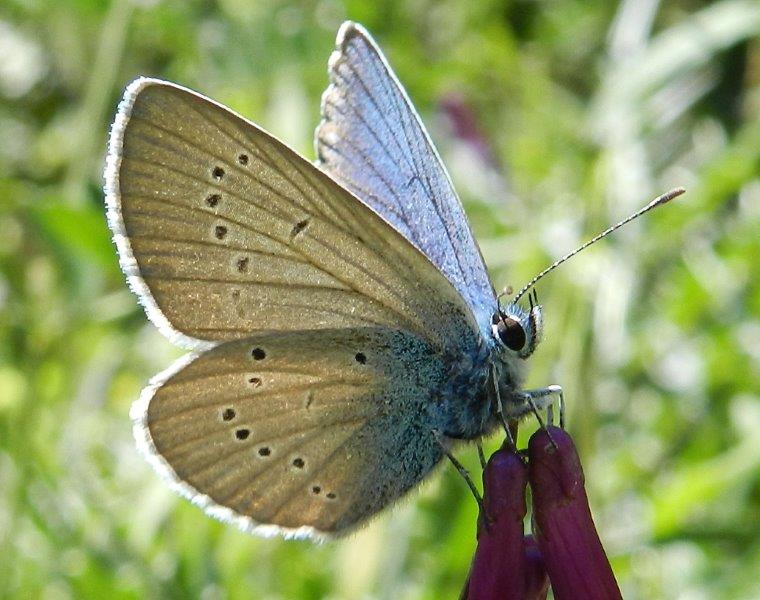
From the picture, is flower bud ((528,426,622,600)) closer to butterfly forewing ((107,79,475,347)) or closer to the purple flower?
the purple flower

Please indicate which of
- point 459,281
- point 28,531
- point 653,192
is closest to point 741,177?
point 653,192

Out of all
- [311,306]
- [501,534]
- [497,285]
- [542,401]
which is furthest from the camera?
[497,285]

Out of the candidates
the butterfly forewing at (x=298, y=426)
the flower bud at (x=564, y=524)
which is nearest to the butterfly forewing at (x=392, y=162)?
the butterfly forewing at (x=298, y=426)

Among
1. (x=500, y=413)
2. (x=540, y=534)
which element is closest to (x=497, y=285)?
(x=500, y=413)

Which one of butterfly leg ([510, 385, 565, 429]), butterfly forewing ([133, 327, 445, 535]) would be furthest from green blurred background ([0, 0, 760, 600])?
butterfly leg ([510, 385, 565, 429])

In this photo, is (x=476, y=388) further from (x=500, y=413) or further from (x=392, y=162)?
(x=392, y=162)

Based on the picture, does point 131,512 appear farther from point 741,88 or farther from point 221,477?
point 741,88

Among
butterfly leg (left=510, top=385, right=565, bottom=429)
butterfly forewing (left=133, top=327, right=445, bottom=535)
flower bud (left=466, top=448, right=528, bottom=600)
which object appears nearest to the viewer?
flower bud (left=466, top=448, right=528, bottom=600)

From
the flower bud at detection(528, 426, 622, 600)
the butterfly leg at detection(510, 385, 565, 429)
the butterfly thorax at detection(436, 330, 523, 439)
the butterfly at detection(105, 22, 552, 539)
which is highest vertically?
the butterfly at detection(105, 22, 552, 539)
